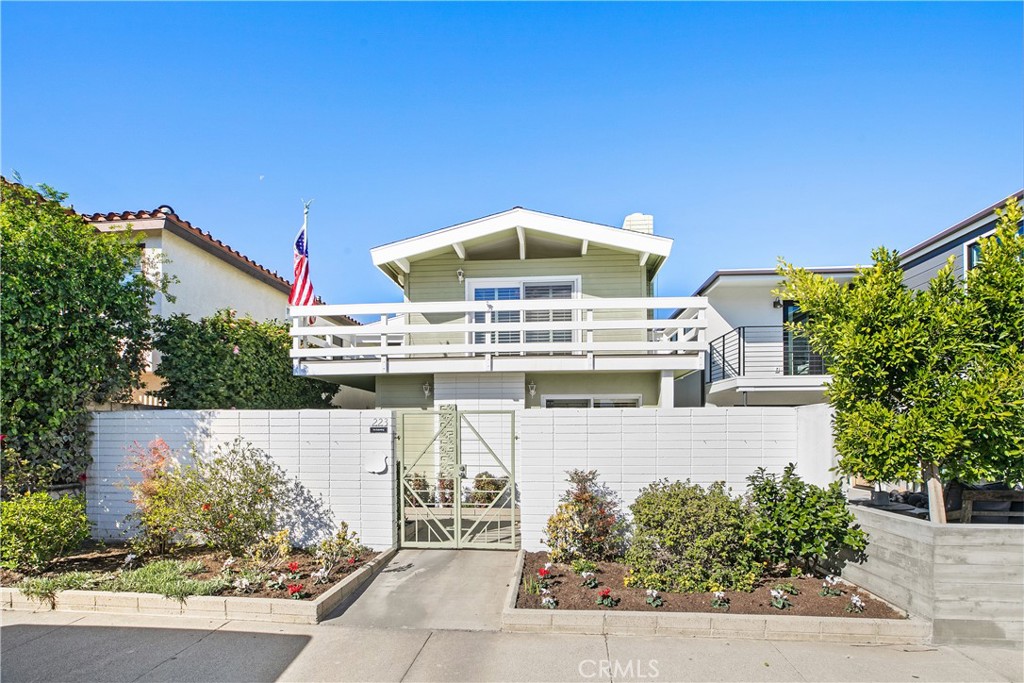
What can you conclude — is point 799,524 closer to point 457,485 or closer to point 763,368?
point 457,485

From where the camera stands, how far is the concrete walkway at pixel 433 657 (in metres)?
4.24

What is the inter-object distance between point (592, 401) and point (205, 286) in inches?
360

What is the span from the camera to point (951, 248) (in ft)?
36.0

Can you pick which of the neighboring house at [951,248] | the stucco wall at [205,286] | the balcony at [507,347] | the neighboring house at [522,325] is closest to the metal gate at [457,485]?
the neighboring house at [522,325]

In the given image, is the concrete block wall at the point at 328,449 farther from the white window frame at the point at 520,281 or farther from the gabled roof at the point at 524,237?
the white window frame at the point at 520,281

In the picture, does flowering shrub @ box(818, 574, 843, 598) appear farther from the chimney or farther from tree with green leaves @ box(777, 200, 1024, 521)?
the chimney

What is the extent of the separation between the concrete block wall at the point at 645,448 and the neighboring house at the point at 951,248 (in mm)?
5374

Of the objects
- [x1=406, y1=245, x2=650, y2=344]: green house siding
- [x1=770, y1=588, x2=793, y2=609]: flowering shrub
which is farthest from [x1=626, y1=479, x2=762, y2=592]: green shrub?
[x1=406, y1=245, x2=650, y2=344]: green house siding

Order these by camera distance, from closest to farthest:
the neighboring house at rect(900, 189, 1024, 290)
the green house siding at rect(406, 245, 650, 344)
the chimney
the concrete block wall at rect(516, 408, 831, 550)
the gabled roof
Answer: the concrete block wall at rect(516, 408, 831, 550)
the neighboring house at rect(900, 189, 1024, 290)
the gabled roof
the green house siding at rect(406, 245, 650, 344)
the chimney

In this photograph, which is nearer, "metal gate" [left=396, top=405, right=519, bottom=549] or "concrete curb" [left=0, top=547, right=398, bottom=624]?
"concrete curb" [left=0, top=547, right=398, bottom=624]

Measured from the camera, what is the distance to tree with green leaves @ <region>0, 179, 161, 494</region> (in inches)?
261

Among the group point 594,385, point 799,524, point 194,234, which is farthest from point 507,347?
point 194,234

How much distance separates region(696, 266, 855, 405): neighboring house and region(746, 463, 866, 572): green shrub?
5798 mm

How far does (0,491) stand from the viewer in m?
6.69
